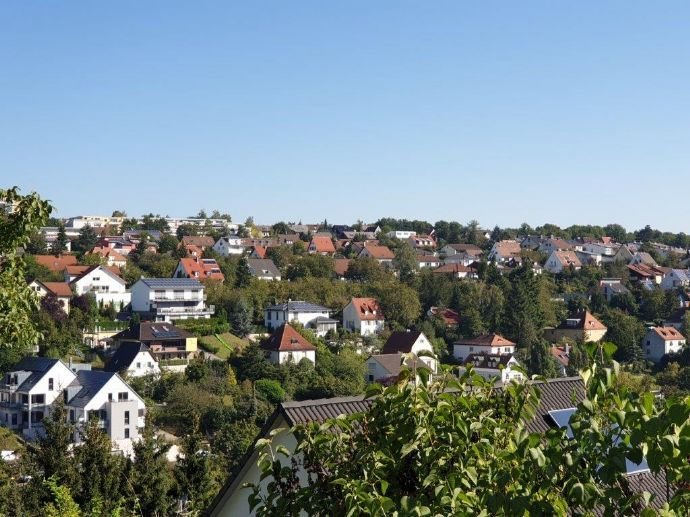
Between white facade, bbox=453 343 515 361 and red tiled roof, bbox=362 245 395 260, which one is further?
red tiled roof, bbox=362 245 395 260

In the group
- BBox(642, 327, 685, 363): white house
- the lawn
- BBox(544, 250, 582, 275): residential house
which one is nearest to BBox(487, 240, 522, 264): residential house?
BBox(544, 250, 582, 275): residential house

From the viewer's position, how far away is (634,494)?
2.98 meters

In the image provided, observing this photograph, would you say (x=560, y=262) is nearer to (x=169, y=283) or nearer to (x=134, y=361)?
(x=169, y=283)

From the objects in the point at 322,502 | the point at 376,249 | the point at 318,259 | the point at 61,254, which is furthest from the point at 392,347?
the point at 322,502

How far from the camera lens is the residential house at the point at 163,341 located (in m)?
40.8

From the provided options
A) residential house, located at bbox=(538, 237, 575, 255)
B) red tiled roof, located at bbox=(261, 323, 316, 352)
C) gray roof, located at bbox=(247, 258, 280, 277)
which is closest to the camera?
red tiled roof, located at bbox=(261, 323, 316, 352)

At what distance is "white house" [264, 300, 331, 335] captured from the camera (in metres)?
48.2

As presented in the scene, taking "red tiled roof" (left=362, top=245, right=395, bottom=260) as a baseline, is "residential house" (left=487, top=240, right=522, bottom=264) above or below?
below

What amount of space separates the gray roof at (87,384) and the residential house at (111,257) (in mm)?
23725

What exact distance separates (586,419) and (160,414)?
31351 mm

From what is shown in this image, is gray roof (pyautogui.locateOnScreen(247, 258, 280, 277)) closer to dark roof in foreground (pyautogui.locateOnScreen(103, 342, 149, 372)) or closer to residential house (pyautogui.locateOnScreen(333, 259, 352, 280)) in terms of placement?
residential house (pyautogui.locateOnScreen(333, 259, 352, 280))

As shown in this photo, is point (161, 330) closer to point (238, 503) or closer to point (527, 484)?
point (238, 503)

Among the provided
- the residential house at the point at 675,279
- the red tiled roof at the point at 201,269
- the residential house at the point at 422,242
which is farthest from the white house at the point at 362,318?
the residential house at the point at 422,242

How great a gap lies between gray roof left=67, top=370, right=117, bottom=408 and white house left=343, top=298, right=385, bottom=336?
18843mm
